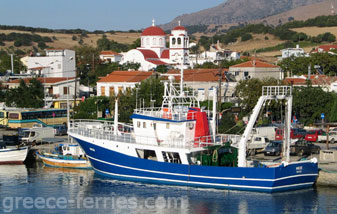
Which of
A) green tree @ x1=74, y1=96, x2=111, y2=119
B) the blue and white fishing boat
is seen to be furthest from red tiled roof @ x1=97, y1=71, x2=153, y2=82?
the blue and white fishing boat

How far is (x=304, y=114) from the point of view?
55219 mm

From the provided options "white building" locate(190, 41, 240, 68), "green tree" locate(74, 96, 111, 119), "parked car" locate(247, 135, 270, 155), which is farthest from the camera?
"white building" locate(190, 41, 240, 68)

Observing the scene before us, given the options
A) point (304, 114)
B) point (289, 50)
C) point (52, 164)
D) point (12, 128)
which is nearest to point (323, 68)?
point (289, 50)

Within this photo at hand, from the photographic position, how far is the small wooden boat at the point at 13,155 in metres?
41.2

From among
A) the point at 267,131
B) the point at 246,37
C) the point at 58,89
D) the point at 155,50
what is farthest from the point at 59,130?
the point at 246,37

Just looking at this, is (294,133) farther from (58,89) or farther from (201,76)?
(58,89)

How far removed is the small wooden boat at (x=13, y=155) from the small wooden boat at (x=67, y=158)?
1.08 meters

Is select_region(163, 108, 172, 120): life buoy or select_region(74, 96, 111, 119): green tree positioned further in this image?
select_region(74, 96, 111, 119): green tree

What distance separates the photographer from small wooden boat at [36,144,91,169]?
39938 mm

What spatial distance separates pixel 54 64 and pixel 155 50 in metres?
17.0

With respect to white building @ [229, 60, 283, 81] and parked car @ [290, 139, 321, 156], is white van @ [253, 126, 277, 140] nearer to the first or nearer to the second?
parked car @ [290, 139, 321, 156]

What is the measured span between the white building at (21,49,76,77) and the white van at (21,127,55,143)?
33.5m

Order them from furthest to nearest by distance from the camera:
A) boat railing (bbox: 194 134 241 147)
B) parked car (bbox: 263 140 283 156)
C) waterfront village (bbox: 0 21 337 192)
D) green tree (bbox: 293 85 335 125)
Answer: green tree (bbox: 293 85 335 125) < parked car (bbox: 263 140 283 156) < waterfront village (bbox: 0 21 337 192) < boat railing (bbox: 194 134 241 147)

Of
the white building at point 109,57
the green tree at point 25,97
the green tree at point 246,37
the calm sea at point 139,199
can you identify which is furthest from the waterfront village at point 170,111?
the green tree at point 246,37
